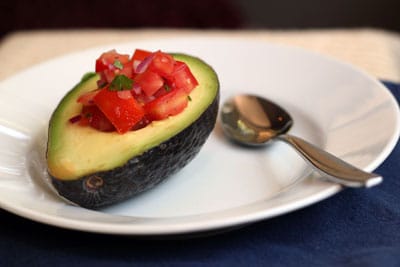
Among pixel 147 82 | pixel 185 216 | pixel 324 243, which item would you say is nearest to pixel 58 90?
pixel 147 82

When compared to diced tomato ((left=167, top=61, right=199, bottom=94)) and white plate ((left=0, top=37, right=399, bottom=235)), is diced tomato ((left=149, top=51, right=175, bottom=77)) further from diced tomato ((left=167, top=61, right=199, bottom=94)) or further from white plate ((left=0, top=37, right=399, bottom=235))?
white plate ((left=0, top=37, right=399, bottom=235))

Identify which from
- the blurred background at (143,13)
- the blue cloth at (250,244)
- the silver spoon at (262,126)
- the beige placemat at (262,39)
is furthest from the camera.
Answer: the blurred background at (143,13)

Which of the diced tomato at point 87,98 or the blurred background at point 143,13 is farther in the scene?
the blurred background at point 143,13

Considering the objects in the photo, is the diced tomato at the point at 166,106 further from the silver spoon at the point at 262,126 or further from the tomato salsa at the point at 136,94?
the silver spoon at the point at 262,126

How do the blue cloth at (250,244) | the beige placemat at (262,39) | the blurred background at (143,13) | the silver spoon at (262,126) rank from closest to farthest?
the blue cloth at (250,244)
the silver spoon at (262,126)
the beige placemat at (262,39)
the blurred background at (143,13)

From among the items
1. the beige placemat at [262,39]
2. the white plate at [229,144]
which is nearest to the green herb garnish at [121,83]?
the white plate at [229,144]


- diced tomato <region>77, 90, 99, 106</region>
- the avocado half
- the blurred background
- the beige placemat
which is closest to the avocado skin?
the avocado half

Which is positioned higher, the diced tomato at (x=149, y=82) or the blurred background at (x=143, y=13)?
the diced tomato at (x=149, y=82)
